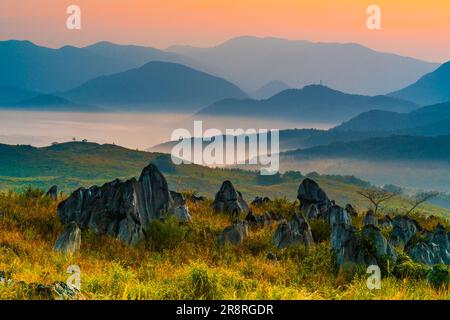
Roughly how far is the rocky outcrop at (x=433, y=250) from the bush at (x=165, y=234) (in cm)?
842

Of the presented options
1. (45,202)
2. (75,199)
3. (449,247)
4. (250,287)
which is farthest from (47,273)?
(449,247)

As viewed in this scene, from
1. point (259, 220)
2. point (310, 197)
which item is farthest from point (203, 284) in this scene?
point (310, 197)

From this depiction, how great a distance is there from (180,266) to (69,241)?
397 cm

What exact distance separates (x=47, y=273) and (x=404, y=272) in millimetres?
10534

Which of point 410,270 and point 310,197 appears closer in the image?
point 410,270

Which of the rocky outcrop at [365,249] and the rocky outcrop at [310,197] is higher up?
the rocky outcrop at [310,197]

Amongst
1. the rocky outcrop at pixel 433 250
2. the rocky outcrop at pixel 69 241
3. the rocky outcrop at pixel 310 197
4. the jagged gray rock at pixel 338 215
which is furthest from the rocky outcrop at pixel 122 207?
the rocky outcrop at pixel 433 250

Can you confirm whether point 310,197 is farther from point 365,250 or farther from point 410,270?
point 410,270

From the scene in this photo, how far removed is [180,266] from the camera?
18281 millimetres

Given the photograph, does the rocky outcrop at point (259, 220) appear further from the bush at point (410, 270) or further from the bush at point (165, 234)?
the bush at point (410, 270)

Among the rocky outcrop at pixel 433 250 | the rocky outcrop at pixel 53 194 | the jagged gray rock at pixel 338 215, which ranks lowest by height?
the rocky outcrop at pixel 433 250

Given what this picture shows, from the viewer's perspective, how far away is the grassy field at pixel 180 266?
1334 cm

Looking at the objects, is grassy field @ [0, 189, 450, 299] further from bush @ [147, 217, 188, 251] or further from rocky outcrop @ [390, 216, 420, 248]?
rocky outcrop @ [390, 216, 420, 248]

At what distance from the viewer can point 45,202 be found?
89.8 ft
